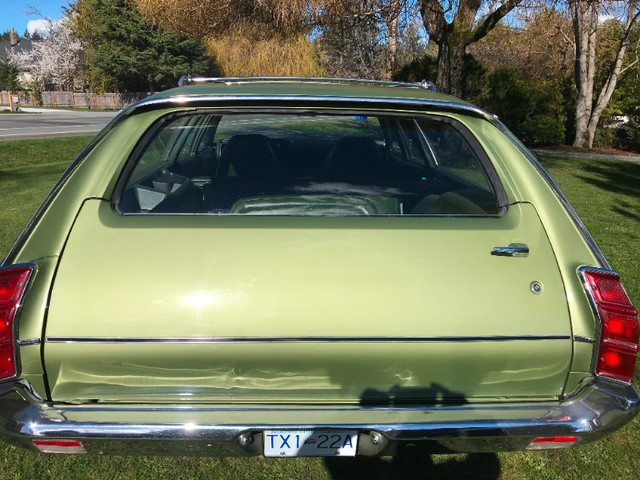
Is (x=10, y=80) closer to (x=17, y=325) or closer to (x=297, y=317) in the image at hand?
(x=17, y=325)

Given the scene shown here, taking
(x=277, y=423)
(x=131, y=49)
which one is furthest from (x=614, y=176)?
(x=131, y=49)

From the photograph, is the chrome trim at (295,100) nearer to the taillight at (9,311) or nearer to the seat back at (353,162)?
the seat back at (353,162)

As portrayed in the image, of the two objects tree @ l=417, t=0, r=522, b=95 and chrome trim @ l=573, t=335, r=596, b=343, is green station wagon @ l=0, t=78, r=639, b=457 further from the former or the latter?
tree @ l=417, t=0, r=522, b=95

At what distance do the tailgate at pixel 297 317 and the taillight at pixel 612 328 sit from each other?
0.13 m

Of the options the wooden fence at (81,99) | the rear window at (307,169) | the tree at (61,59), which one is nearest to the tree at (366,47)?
the rear window at (307,169)

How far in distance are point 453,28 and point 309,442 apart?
11.3 meters

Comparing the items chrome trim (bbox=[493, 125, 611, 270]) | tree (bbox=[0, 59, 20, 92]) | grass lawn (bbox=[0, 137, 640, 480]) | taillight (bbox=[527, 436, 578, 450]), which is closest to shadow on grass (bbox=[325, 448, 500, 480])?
grass lawn (bbox=[0, 137, 640, 480])

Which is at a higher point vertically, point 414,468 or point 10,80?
point 10,80

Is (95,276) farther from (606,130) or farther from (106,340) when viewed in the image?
(606,130)

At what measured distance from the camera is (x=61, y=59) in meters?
55.6

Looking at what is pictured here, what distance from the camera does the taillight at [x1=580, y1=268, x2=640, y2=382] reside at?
189 cm

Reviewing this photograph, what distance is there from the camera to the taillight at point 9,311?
179 cm

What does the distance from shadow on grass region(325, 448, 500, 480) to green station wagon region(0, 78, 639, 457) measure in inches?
31.7

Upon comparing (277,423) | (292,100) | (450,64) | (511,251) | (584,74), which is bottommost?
(277,423)
